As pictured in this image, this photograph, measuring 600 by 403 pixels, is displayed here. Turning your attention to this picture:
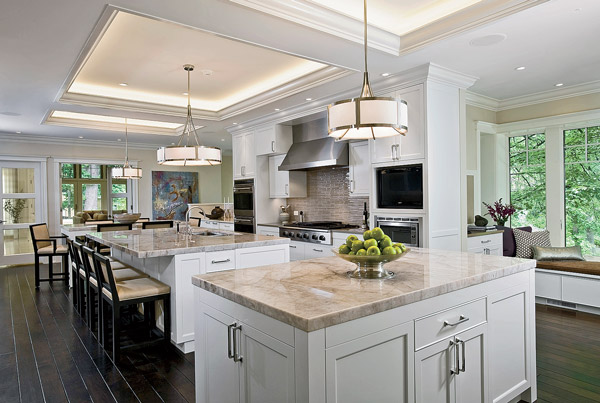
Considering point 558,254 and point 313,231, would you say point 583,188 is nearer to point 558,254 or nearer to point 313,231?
point 558,254

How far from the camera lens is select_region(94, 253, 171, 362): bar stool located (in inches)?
120

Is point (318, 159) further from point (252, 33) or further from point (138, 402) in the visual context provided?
point (138, 402)

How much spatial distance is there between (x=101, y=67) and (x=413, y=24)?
332 centimetres

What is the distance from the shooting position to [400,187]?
13.9 ft

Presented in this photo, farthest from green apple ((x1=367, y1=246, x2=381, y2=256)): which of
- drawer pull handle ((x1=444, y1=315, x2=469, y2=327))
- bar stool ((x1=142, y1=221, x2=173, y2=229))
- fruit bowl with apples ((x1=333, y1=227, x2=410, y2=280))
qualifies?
bar stool ((x1=142, y1=221, x2=173, y2=229))

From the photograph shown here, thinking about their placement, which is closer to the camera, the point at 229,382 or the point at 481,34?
the point at 229,382

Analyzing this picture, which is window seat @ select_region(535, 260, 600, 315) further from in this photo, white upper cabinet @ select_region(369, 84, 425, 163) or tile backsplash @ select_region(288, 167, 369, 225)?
tile backsplash @ select_region(288, 167, 369, 225)

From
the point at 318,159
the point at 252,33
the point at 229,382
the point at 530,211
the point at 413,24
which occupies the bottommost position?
the point at 229,382

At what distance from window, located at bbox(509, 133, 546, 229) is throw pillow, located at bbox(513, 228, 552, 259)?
1.99 ft

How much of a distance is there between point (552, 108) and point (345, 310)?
16.5 ft

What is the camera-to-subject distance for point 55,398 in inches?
99.1

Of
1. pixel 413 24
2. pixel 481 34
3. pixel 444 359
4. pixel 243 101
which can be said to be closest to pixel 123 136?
pixel 243 101

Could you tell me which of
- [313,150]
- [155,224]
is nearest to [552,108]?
[313,150]

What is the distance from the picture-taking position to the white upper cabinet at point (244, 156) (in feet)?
21.7
